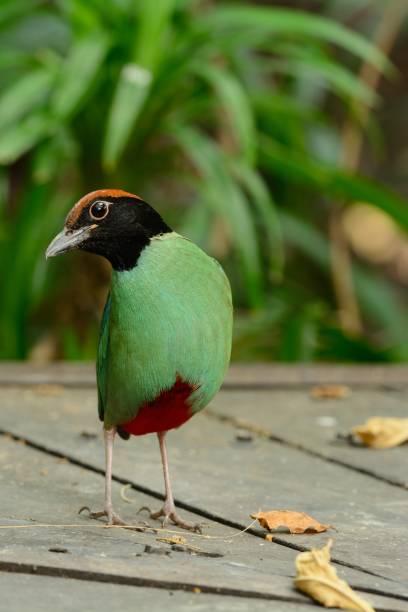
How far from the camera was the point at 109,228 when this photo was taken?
3455 mm

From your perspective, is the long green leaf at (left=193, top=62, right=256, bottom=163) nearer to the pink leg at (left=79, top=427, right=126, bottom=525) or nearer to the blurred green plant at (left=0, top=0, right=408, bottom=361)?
the blurred green plant at (left=0, top=0, right=408, bottom=361)

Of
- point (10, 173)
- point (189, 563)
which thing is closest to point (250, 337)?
point (10, 173)

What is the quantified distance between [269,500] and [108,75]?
10.9ft

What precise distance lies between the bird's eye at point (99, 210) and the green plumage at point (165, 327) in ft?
0.46

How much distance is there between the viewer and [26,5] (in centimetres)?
674

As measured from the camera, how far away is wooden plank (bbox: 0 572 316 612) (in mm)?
2604

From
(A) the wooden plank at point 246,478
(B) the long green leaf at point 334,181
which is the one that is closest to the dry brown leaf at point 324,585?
(A) the wooden plank at point 246,478

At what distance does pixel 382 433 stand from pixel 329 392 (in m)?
0.93

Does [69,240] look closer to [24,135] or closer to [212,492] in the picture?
[212,492]

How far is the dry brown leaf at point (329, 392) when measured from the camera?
5.55m

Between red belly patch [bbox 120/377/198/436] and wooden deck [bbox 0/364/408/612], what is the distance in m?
0.25

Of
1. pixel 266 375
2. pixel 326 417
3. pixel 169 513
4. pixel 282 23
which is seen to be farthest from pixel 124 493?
pixel 282 23

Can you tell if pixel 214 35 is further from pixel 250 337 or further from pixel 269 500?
pixel 269 500

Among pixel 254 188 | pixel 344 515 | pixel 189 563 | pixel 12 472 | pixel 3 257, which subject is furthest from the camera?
pixel 3 257
